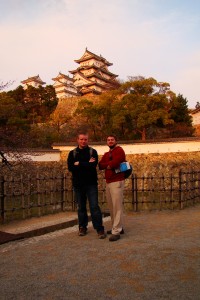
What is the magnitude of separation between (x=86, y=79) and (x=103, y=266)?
1800 inches

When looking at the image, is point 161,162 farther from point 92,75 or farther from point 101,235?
point 92,75

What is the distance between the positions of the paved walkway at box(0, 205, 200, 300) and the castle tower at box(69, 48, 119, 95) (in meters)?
41.2

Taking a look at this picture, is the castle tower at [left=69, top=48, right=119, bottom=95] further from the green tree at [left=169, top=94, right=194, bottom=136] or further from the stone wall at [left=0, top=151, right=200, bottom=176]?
the stone wall at [left=0, top=151, right=200, bottom=176]

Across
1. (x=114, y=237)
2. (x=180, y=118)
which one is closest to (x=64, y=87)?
(x=180, y=118)

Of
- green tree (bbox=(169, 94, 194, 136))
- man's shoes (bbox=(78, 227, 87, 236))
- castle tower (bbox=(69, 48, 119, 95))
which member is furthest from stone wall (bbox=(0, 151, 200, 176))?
castle tower (bbox=(69, 48, 119, 95))

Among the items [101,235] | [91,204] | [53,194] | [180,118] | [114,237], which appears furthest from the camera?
[180,118]

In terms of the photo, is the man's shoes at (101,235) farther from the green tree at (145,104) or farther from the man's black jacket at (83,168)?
the green tree at (145,104)

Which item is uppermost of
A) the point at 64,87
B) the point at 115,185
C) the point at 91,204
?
the point at 64,87

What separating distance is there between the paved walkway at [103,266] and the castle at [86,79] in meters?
42.1

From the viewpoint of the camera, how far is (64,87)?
1891 inches

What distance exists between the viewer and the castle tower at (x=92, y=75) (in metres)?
46.2

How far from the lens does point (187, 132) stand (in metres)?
25.9

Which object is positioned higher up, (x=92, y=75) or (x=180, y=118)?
(x=92, y=75)

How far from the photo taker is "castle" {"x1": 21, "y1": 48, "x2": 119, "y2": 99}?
153ft
